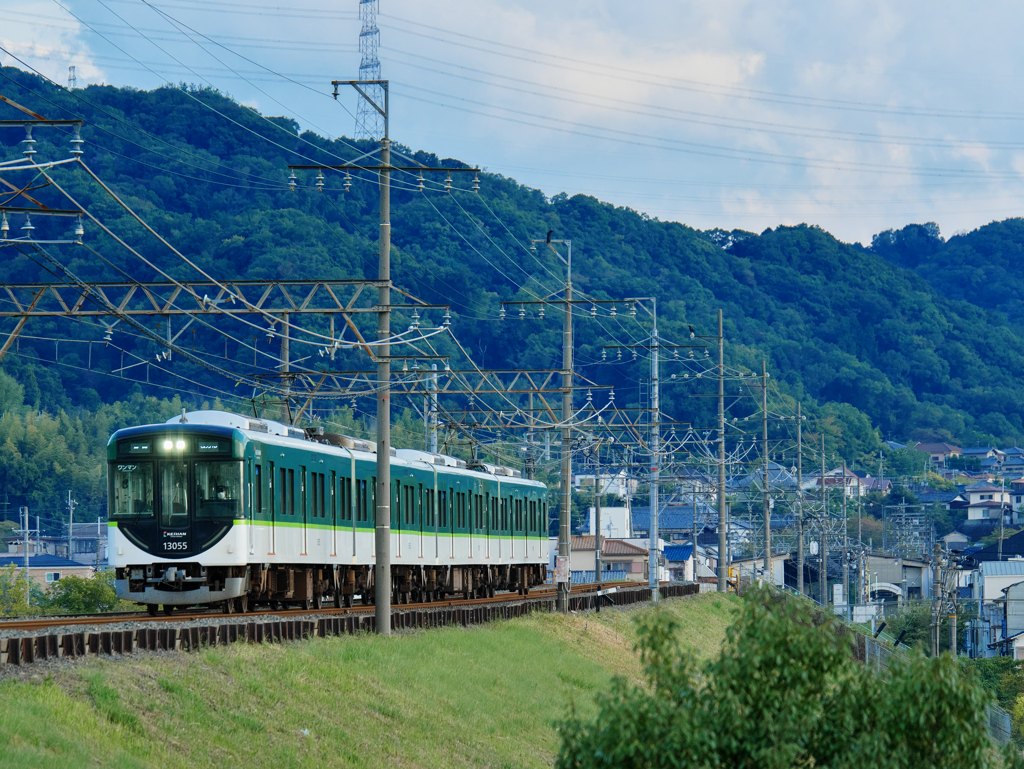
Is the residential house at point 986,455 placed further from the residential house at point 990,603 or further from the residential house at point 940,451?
the residential house at point 990,603

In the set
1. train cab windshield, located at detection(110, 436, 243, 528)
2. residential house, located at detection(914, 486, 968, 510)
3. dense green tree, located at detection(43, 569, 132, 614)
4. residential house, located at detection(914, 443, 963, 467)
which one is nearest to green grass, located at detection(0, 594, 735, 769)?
train cab windshield, located at detection(110, 436, 243, 528)

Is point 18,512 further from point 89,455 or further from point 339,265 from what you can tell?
point 339,265

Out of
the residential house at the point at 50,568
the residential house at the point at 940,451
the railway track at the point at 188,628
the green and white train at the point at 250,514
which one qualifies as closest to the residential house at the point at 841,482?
the residential house at the point at 940,451

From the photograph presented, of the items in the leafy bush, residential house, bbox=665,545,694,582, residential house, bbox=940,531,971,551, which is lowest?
residential house, bbox=940,531,971,551

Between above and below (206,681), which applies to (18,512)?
below

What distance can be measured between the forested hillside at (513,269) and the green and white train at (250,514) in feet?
76.5

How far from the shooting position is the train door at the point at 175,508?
21312 mm

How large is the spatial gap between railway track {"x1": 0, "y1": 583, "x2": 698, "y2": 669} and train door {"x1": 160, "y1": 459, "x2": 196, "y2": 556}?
102cm

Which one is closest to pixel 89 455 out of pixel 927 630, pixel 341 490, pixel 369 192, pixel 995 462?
pixel 369 192

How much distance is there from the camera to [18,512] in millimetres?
106375

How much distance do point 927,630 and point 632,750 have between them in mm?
57631

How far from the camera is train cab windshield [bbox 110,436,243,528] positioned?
21.4 m

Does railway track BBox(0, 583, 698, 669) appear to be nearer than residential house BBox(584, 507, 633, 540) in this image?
Yes

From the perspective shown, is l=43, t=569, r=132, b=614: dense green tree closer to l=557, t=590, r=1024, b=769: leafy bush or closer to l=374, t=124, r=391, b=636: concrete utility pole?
l=374, t=124, r=391, b=636: concrete utility pole
